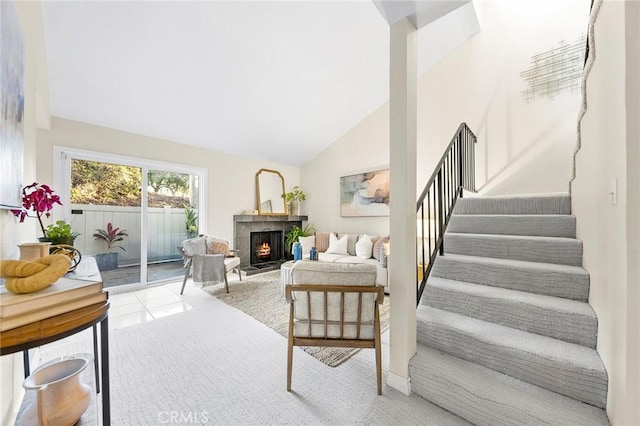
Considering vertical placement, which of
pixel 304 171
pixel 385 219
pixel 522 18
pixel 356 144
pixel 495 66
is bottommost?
pixel 385 219

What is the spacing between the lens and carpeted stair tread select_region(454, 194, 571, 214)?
8.00ft

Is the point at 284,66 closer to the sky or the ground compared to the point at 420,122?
closer to the sky

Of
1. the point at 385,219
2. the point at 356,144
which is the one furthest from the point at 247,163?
the point at 385,219

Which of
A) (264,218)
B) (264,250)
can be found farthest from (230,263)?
(264,250)

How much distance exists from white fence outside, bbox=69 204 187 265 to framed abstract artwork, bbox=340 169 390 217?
3.10 m

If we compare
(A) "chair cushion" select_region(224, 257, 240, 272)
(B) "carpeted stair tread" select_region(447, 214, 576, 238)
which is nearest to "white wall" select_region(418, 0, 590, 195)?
(B) "carpeted stair tread" select_region(447, 214, 576, 238)

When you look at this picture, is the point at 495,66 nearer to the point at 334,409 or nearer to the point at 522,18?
the point at 522,18

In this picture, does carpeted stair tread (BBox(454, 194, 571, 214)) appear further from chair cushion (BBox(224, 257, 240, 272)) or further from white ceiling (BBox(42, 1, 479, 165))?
chair cushion (BBox(224, 257, 240, 272))

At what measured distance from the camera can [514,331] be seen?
1.64 m

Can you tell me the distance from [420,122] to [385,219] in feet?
5.80

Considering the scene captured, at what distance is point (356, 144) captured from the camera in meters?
5.16

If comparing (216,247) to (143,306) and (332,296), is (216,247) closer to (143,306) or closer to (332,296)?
(143,306)

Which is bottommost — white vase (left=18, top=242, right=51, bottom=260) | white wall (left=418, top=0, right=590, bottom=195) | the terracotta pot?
the terracotta pot

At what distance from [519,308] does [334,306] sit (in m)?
1.24
